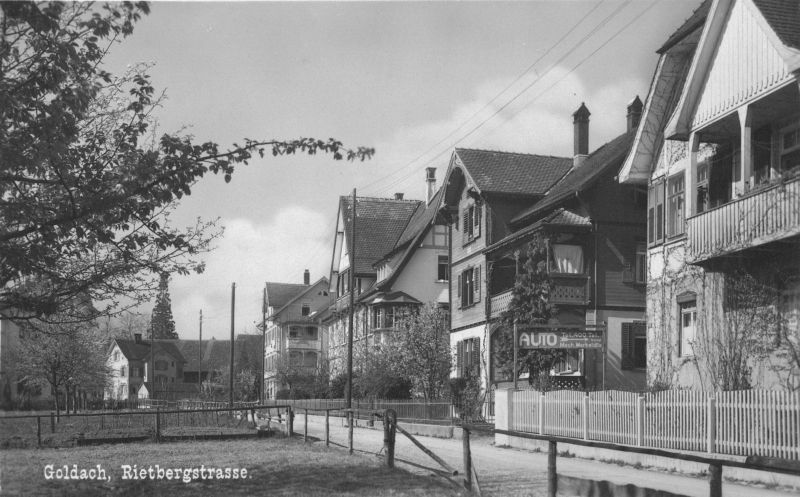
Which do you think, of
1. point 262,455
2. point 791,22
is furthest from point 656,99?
point 262,455

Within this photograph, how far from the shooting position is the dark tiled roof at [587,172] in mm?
35531

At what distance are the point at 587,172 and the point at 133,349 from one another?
11441cm

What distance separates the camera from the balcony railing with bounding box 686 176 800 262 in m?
18.6

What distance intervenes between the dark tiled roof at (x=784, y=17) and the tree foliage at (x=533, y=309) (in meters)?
15.8

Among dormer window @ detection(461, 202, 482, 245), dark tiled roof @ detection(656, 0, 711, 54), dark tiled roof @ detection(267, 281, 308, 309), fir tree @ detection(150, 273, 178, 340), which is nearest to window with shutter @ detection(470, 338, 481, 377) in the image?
dormer window @ detection(461, 202, 482, 245)

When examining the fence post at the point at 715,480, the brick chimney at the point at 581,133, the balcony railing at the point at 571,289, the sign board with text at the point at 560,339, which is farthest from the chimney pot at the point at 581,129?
the fence post at the point at 715,480

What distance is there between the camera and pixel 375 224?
2825 inches

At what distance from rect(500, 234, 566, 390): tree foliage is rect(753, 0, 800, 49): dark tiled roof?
15.8 metres

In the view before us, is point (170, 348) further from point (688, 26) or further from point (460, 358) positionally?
point (688, 26)

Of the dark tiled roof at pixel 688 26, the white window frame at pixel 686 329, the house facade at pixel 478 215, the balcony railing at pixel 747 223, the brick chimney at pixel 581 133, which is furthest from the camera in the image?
the brick chimney at pixel 581 133

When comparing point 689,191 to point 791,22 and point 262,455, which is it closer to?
point 791,22

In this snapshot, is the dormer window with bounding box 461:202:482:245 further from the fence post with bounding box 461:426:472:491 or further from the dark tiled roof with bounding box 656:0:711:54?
the fence post with bounding box 461:426:472:491

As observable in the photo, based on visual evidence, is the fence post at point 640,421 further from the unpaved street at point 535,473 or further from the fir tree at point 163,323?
the fir tree at point 163,323

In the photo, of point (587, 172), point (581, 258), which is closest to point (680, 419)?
point (581, 258)
